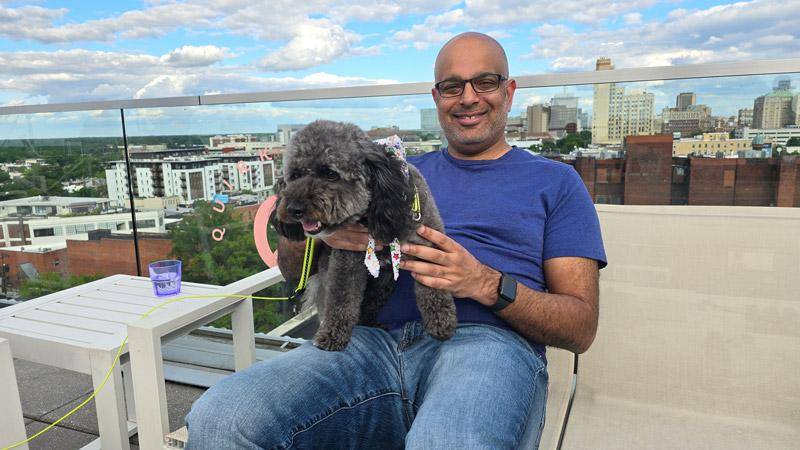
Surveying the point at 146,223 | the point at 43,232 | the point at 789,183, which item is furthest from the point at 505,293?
the point at 43,232

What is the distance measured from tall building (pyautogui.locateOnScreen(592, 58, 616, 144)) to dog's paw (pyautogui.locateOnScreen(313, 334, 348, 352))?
1.60 meters

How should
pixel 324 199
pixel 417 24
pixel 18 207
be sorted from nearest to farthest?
pixel 324 199 → pixel 18 207 → pixel 417 24

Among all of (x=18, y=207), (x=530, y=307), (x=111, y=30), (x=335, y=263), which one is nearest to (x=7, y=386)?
(x=335, y=263)

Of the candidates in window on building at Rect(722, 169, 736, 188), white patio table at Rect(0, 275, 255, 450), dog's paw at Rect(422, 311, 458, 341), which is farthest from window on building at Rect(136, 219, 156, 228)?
window on building at Rect(722, 169, 736, 188)

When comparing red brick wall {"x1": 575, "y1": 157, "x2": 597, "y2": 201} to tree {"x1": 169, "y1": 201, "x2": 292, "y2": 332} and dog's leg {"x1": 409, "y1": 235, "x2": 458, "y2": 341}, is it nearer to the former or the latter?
dog's leg {"x1": 409, "y1": 235, "x2": 458, "y2": 341}

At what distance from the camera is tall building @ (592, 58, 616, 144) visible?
2242 mm

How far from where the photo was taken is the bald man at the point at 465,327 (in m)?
1.26

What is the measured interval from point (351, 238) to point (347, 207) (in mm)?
160

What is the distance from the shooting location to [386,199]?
4.56 ft

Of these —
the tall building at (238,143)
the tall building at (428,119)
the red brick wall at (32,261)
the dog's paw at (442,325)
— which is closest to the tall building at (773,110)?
the tall building at (428,119)

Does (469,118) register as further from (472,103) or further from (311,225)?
(311,225)

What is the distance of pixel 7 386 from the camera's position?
1.56 meters

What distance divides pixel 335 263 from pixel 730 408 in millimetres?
1556

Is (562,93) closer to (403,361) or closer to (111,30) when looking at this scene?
(403,361)
